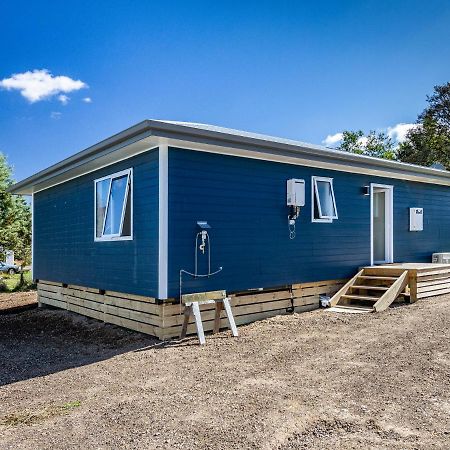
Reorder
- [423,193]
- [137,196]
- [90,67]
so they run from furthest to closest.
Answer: [90,67] < [423,193] < [137,196]

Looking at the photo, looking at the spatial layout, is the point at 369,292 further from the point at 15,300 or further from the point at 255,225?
the point at 15,300

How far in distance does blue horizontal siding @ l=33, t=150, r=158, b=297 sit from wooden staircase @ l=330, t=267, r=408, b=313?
11.8 ft

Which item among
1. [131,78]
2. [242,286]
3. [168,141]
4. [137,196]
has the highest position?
[131,78]

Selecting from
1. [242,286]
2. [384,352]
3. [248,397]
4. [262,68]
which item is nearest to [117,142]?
[242,286]

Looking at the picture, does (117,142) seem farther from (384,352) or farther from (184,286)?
(384,352)

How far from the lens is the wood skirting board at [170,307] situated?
20.2ft

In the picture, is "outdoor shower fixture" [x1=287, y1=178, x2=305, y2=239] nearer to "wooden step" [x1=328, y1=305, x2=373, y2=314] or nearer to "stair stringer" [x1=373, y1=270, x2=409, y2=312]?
"wooden step" [x1=328, y1=305, x2=373, y2=314]

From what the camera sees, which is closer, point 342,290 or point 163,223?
point 163,223

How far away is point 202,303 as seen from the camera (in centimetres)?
593

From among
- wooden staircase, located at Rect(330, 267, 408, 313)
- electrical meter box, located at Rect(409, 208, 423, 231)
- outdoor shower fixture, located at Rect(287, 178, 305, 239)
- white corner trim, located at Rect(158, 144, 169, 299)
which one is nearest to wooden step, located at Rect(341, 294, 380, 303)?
wooden staircase, located at Rect(330, 267, 408, 313)

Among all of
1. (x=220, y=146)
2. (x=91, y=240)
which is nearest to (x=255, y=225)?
(x=220, y=146)

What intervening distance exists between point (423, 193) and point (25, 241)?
15.7 meters

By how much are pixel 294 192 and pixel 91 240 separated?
3887 mm

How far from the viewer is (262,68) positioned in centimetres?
1346
